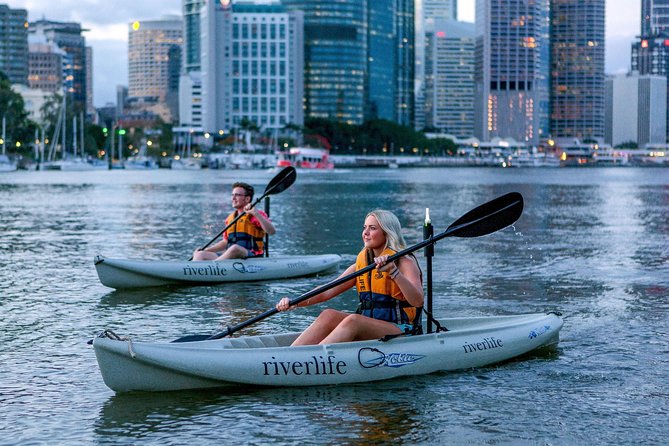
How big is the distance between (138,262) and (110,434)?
9.12 m

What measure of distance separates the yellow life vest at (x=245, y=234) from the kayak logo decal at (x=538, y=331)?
6648 mm

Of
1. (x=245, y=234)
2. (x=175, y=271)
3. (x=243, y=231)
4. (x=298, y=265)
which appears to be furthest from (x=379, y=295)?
(x=298, y=265)

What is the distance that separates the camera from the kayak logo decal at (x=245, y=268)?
61.1 feet

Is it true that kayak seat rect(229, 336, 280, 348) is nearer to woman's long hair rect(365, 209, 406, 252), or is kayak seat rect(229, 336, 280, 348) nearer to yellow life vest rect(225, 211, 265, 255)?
woman's long hair rect(365, 209, 406, 252)

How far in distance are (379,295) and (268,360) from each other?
1.31 meters

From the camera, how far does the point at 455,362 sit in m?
11.6

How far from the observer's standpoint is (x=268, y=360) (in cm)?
1049

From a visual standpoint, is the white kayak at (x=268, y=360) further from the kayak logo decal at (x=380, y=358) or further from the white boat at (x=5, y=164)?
the white boat at (x=5, y=164)

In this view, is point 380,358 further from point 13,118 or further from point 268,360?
point 13,118

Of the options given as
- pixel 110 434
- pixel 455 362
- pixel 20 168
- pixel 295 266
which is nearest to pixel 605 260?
pixel 295 266

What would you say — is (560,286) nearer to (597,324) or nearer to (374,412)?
(597,324)

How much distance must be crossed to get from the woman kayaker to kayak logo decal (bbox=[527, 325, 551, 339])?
1.95 metres

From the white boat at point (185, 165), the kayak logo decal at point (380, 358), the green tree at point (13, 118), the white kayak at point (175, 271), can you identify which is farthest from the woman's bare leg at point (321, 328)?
the white boat at point (185, 165)

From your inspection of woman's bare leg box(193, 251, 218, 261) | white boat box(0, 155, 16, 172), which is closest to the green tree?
white boat box(0, 155, 16, 172)
